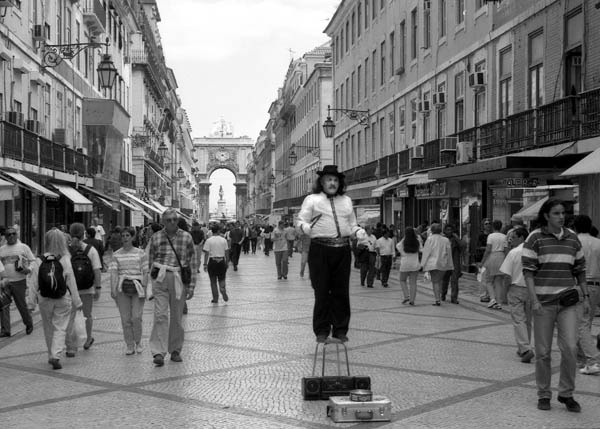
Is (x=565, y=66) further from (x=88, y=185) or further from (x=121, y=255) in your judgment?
(x=88, y=185)

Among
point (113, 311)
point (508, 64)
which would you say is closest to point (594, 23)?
point (508, 64)

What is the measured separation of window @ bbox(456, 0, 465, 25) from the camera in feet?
85.6

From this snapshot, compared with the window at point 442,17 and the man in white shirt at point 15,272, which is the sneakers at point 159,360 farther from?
the window at point 442,17

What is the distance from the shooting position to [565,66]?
18.5 m

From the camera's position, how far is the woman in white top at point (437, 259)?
639 inches

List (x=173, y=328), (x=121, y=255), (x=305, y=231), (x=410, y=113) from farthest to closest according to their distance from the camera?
(x=410, y=113)
(x=121, y=255)
(x=173, y=328)
(x=305, y=231)

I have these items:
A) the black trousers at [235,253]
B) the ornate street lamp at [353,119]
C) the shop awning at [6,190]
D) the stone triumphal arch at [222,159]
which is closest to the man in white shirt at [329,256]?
the shop awning at [6,190]

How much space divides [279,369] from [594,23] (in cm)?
1188

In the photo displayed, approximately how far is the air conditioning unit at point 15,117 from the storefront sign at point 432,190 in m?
13.2

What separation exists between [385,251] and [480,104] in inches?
254

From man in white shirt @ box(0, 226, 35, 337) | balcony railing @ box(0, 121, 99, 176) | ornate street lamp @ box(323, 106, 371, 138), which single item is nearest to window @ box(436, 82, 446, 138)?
ornate street lamp @ box(323, 106, 371, 138)

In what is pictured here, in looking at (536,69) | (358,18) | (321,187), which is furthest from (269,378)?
(358,18)

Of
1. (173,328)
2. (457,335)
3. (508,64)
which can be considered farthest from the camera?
(508,64)

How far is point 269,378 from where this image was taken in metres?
8.31
